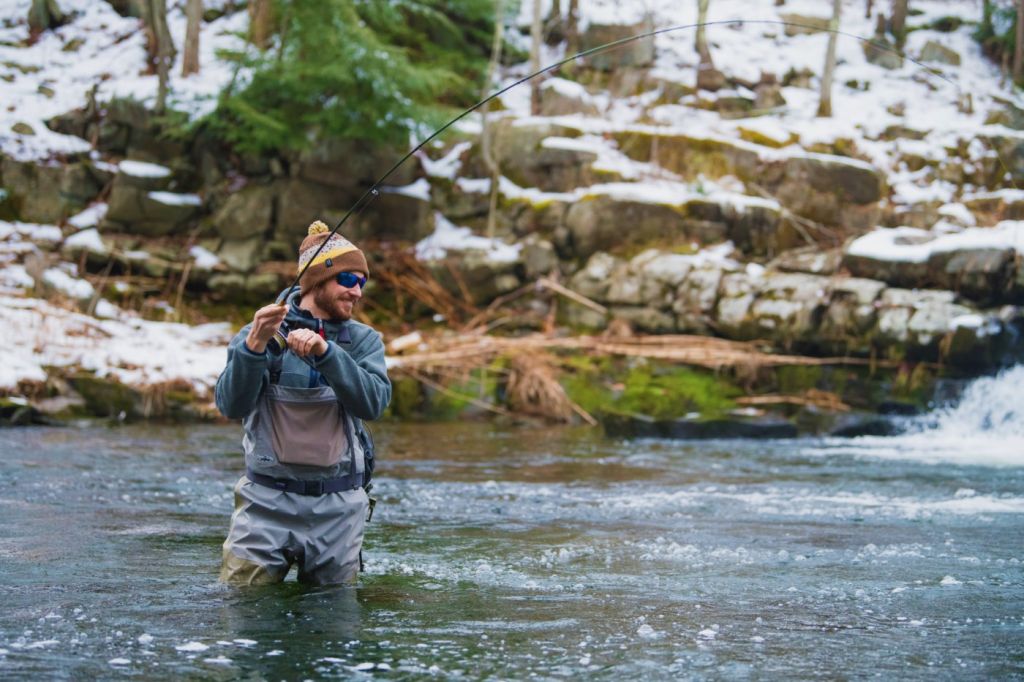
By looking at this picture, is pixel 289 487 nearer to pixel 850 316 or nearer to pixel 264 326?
pixel 264 326

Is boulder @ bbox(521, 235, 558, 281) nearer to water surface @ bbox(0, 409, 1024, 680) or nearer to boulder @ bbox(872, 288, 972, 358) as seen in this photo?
boulder @ bbox(872, 288, 972, 358)

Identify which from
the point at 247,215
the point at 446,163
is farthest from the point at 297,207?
the point at 446,163

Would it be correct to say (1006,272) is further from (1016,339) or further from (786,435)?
(786,435)

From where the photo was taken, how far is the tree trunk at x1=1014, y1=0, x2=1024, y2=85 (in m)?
22.3

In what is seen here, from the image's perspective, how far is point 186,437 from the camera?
11312 millimetres

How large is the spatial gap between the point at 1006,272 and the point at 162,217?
12.9 meters

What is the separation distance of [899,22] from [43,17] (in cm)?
1882

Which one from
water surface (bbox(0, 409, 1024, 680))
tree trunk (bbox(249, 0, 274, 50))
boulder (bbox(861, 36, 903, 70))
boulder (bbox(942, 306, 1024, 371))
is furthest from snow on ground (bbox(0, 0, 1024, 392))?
water surface (bbox(0, 409, 1024, 680))

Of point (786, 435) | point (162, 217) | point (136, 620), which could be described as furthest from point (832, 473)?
point (162, 217)

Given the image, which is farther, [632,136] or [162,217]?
[632,136]

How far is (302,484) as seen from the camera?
4.14 meters

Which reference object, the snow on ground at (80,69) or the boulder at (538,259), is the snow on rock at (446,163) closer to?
the boulder at (538,259)

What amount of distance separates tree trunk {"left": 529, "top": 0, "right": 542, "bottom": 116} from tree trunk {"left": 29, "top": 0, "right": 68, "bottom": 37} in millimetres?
9864

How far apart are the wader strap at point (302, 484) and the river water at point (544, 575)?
0.42 metres
